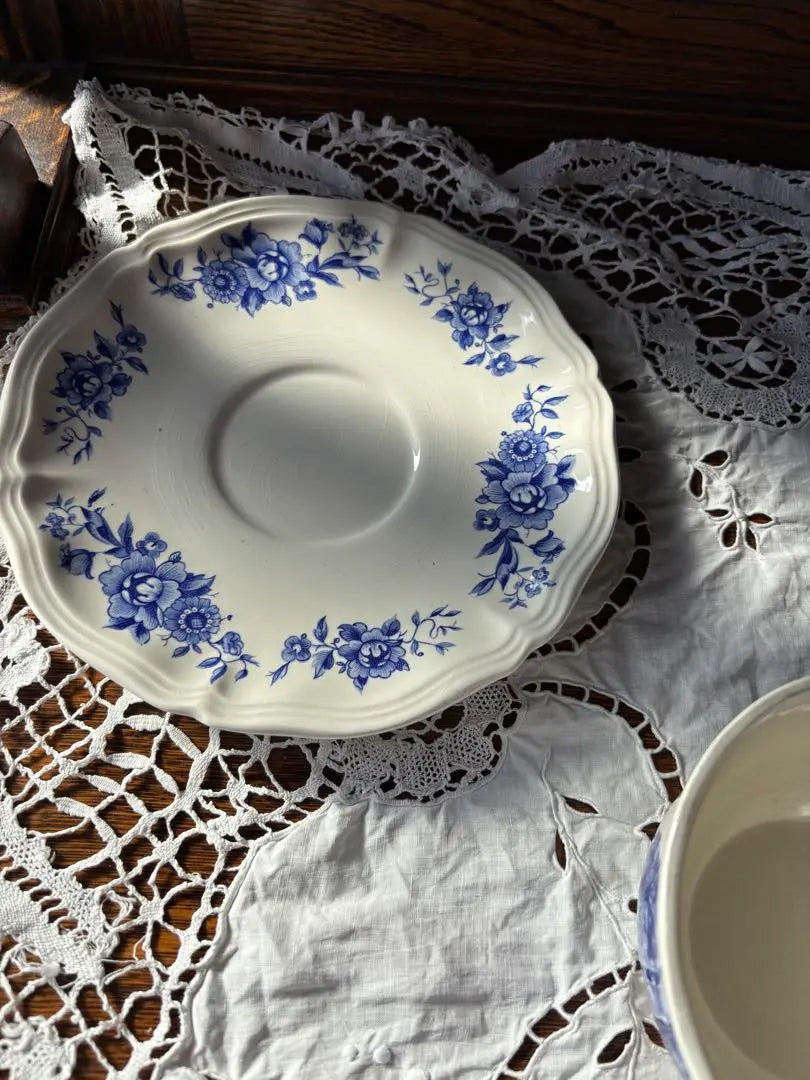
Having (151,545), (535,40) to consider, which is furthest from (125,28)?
(151,545)

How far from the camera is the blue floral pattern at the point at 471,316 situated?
0.58m

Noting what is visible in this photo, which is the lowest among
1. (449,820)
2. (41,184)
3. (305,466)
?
(449,820)

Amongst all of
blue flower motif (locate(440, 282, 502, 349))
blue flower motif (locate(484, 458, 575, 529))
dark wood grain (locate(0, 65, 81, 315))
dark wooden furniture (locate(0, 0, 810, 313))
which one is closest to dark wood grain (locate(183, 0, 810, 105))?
dark wooden furniture (locate(0, 0, 810, 313))

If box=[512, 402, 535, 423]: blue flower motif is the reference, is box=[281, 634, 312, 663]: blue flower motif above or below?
below

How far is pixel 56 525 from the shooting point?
50cm

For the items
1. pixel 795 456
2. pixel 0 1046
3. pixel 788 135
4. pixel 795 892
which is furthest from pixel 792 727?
pixel 788 135

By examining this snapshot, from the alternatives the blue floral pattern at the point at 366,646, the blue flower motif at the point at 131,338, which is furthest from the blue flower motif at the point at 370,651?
the blue flower motif at the point at 131,338

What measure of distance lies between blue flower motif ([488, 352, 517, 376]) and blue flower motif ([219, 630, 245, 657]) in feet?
0.74

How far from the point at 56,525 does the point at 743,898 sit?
0.38m

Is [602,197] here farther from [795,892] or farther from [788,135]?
[795,892]

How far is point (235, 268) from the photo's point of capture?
0.60 m

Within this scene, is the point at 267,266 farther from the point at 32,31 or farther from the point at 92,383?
the point at 32,31

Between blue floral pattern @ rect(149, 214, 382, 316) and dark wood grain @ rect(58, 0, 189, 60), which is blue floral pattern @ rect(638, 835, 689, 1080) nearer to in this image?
blue floral pattern @ rect(149, 214, 382, 316)

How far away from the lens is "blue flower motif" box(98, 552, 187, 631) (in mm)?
481
